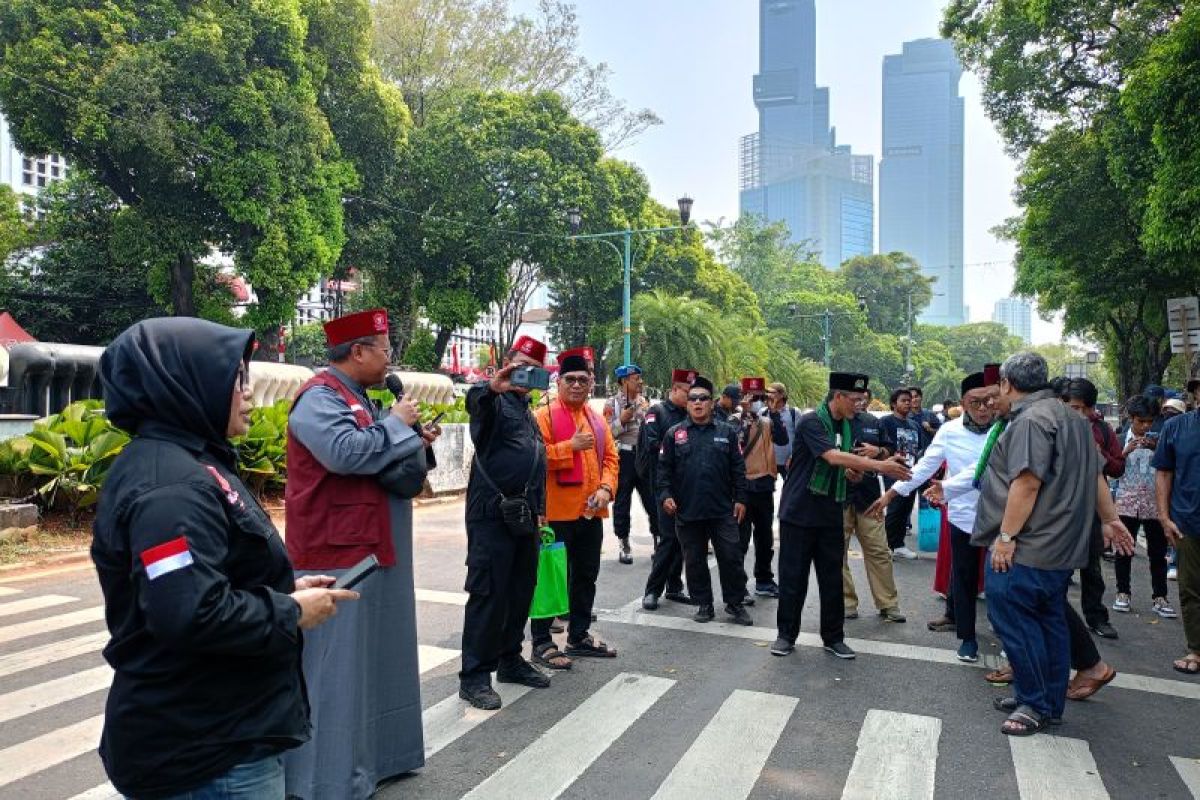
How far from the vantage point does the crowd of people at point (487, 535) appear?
197cm

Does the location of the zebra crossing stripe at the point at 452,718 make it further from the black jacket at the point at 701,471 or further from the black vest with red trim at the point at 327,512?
the black jacket at the point at 701,471

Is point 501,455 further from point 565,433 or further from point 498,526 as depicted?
point 565,433

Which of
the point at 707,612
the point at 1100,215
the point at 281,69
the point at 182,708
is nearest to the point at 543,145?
the point at 281,69

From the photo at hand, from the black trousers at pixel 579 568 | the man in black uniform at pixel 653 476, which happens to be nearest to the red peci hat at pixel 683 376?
the man in black uniform at pixel 653 476

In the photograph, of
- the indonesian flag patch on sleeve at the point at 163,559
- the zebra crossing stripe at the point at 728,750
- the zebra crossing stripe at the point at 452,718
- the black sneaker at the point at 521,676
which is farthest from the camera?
the black sneaker at the point at 521,676

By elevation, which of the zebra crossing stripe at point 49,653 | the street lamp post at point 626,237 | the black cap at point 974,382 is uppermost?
the street lamp post at point 626,237

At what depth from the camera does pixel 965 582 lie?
19.6 ft

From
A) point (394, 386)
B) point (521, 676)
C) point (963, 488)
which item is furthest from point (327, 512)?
point (963, 488)

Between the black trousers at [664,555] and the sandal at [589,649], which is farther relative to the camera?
the black trousers at [664,555]

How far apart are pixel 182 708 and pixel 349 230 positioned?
1183 inches

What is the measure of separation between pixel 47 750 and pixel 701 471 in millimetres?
4580

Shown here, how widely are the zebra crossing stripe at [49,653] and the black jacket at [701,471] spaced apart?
4253mm

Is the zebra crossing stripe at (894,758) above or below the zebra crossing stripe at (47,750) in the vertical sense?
below

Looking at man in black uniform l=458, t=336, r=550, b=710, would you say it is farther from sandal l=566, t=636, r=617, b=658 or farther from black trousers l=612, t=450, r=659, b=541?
black trousers l=612, t=450, r=659, b=541
